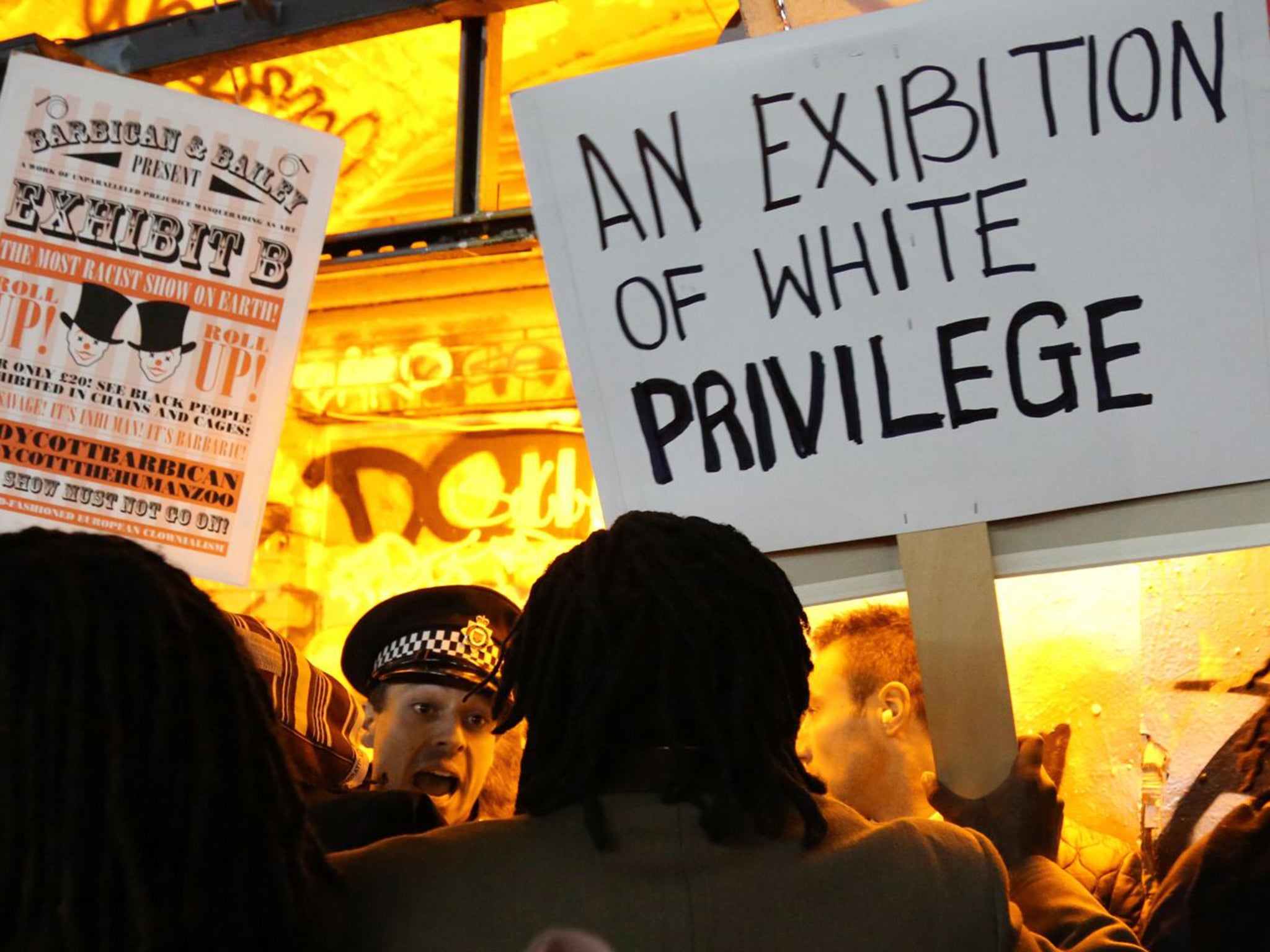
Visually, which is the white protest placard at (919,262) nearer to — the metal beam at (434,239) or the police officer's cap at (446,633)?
the metal beam at (434,239)

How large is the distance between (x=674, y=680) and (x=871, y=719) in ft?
3.25

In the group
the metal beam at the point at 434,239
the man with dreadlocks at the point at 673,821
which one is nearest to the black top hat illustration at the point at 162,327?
the metal beam at the point at 434,239

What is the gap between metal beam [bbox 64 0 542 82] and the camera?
6.59ft

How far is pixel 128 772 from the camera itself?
83 centimetres

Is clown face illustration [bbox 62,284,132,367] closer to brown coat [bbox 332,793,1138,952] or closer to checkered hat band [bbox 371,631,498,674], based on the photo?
checkered hat band [bbox 371,631,498,674]

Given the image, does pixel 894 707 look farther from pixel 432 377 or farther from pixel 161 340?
pixel 432 377

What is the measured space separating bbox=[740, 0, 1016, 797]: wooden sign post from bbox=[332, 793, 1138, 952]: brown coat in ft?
1.01

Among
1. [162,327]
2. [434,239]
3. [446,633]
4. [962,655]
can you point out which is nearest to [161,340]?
[162,327]

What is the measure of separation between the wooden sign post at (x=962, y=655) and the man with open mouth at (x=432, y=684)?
72cm

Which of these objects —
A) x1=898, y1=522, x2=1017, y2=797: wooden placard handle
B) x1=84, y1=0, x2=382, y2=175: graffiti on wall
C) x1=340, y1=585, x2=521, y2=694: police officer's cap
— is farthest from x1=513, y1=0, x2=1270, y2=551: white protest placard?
x1=84, y1=0, x2=382, y2=175: graffiti on wall

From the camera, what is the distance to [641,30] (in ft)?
8.55

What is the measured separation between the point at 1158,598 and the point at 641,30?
1.44 metres

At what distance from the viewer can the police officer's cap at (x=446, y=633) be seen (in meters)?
1.95

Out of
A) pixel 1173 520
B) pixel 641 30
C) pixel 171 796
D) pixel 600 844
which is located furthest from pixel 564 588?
pixel 641 30
